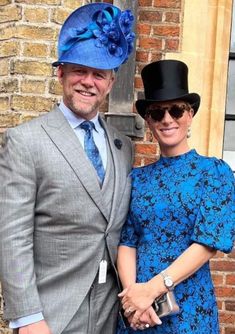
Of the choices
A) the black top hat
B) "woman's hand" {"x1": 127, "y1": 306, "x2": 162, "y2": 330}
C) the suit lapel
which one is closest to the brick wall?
the black top hat

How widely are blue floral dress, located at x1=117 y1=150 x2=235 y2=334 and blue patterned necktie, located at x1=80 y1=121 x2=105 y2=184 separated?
174mm

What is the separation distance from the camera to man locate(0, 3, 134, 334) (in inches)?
99.0

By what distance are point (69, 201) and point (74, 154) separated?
17cm

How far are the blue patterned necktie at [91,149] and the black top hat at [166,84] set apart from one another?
9.2 inches

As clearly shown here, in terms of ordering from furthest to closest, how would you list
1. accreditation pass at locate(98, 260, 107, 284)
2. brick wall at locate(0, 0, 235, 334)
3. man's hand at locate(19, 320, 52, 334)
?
brick wall at locate(0, 0, 235, 334) < accreditation pass at locate(98, 260, 107, 284) < man's hand at locate(19, 320, 52, 334)

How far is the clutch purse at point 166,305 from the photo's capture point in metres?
2.54

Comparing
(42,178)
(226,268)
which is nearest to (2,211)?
(42,178)

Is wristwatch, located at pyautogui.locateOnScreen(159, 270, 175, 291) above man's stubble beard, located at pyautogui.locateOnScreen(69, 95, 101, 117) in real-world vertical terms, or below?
below

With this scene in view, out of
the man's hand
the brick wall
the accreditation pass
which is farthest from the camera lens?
the brick wall

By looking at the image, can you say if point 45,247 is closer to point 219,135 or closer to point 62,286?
point 62,286

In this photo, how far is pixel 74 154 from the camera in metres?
2.59

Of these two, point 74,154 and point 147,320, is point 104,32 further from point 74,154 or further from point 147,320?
point 147,320

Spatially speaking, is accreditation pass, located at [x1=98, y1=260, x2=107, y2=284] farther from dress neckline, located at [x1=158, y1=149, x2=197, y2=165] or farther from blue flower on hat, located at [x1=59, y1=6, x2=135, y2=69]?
blue flower on hat, located at [x1=59, y1=6, x2=135, y2=69]

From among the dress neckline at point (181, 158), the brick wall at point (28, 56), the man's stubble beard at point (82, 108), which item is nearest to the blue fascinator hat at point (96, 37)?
the man's stubble beard at point (82, 108)
